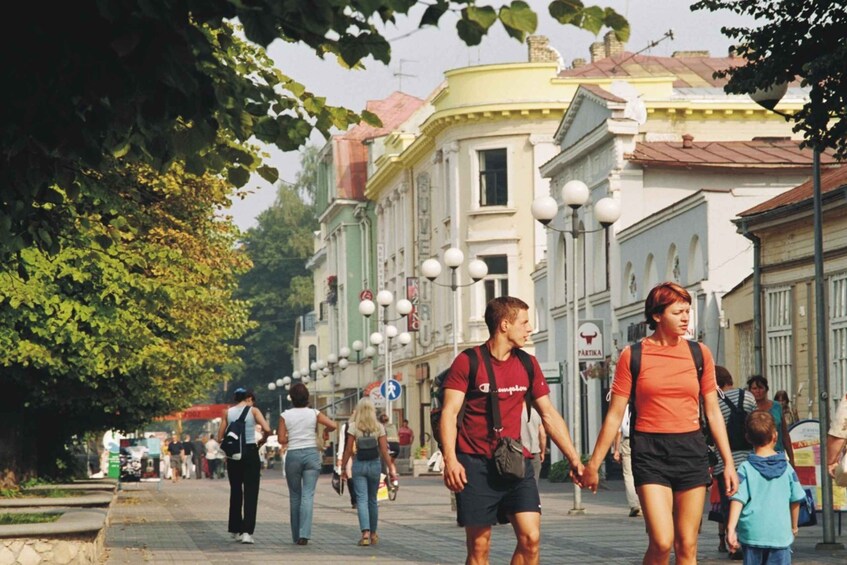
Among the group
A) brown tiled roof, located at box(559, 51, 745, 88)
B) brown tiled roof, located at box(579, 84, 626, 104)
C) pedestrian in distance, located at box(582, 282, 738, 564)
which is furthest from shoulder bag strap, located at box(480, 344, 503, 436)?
brown tiled roof, located at box(559, 51, 745, 88)

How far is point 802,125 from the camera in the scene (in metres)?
16.3

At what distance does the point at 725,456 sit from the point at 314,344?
99295mm

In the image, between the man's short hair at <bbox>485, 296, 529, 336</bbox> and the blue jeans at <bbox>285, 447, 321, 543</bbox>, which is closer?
the man's short hair at <bbox>485, 296, 529, 336</bbox>

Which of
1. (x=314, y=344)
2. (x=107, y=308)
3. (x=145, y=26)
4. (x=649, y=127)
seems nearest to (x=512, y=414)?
(x=145, y=26)

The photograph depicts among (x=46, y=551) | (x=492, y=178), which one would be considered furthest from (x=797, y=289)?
(x=492, y=178)

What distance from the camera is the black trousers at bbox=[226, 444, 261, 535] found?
20.6 meters

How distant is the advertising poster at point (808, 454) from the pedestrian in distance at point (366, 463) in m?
4.38

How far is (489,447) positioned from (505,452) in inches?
4.5

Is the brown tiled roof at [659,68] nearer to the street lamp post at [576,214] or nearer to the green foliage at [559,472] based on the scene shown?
the green foliage at [559,472]

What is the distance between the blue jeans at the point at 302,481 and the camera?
1994 cm

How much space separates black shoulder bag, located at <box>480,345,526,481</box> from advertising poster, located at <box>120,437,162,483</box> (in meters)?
44.7

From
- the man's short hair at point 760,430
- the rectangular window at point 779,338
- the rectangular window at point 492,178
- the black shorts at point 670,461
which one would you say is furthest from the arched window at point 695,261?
the rectangular window at point 492,178

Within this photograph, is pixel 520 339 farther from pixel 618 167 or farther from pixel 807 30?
pixel 618 167

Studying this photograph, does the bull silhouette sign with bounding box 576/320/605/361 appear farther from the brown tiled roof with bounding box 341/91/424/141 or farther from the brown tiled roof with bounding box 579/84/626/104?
the brown tiled roof with bounding box 341/91/424/141
